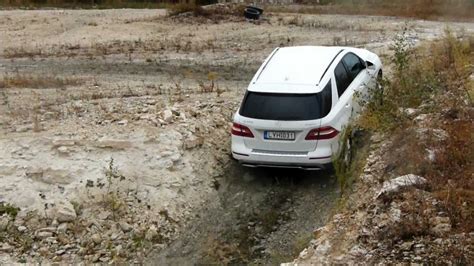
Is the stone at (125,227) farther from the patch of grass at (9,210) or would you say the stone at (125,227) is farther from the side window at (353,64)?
the side window at (353,64)

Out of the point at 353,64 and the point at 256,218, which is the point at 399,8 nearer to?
the point at 353,64

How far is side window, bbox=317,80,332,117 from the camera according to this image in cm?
958

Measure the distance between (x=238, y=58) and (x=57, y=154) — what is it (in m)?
8.65

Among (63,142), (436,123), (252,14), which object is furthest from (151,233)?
(252,14)

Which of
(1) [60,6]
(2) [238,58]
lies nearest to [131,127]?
(2) [238,58]

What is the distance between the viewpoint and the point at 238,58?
18.0 meters

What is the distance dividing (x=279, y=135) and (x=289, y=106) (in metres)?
0.48

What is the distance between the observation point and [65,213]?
911 cm

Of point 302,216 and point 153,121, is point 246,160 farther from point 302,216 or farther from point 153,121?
point 153,121

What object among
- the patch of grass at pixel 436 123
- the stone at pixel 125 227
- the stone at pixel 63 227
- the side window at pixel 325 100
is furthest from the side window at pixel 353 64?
the stone at pixel 63 227

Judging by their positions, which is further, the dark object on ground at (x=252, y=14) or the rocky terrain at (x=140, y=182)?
the dark object on ground at (x=252, y=14)

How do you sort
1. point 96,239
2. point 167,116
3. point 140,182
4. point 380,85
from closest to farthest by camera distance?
1. point 96,239
2. point 140,182
3. point 167,116
4. point 380,85

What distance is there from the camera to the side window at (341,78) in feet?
33.7

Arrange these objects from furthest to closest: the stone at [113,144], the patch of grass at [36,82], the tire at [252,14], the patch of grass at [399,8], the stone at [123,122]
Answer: the patch of grass at [399,8]
the tire at [252,14]
the patch of grass at [36,82]
the stone at [123,122]
the stone at [113,144]
